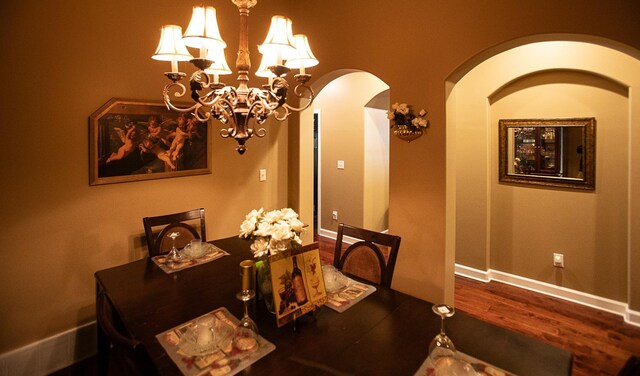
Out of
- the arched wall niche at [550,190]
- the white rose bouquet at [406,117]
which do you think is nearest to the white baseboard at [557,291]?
the arched wall niche at [550,190]

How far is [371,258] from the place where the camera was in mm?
2086

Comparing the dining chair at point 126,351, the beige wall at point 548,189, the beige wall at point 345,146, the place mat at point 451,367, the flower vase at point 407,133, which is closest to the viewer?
the dining chair at point 126,351

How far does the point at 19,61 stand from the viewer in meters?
2.17

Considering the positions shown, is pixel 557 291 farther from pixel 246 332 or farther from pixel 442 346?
pixel 246 332

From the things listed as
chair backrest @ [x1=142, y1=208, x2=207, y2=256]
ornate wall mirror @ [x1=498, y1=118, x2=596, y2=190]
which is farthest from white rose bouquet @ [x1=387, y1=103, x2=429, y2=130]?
chair backrest @ [x1=142, y1=208, x2=207, y2=256]

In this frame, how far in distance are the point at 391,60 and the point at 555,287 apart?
286 centimetres

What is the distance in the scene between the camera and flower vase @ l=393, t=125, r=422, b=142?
107 inches

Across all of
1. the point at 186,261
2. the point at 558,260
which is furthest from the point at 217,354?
the point at 558,260

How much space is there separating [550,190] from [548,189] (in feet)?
0.07

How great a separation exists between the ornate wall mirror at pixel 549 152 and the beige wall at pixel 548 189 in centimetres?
7

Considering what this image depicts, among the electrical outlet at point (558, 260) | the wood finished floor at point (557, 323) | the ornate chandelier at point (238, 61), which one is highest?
the ornate chandelier at point (238, 61)

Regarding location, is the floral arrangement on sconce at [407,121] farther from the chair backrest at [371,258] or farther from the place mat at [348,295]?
the place mat at [348,295]

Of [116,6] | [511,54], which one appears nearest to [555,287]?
[511,54]

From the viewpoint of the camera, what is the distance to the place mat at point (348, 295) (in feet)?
5.44
